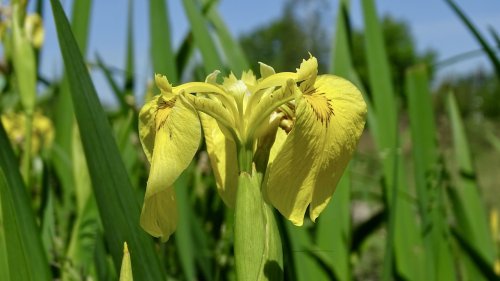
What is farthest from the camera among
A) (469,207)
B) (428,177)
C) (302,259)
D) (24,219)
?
(469,207)

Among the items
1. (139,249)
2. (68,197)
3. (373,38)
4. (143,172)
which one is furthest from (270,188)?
(143,172)

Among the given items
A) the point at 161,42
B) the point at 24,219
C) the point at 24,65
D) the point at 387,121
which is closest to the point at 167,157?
the point at 24,219

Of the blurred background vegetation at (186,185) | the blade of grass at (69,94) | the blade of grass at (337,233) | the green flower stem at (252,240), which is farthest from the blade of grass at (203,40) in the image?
the green flower stem at (252,240)

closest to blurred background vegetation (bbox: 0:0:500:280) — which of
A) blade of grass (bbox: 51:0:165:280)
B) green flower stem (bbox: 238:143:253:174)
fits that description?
blade of grass (bbox: 51:0:165:280)

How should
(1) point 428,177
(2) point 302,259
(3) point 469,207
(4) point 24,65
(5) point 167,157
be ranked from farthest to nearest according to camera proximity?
(3) point 469,207
(4) point 24,65
(1) point 428,177
(2) point 302,259
(5) point 167,157

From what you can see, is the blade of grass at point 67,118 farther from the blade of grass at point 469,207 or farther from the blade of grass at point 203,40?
the blade of grass at point 469,207

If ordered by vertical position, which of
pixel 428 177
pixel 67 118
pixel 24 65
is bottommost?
pixel 428 177

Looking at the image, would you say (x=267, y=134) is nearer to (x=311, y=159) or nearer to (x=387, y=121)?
(x=311, y=159)
